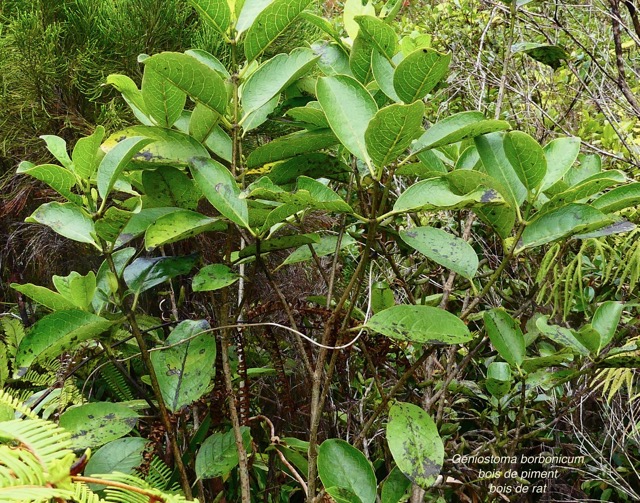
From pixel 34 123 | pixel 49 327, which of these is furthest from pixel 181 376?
pixel 34 123

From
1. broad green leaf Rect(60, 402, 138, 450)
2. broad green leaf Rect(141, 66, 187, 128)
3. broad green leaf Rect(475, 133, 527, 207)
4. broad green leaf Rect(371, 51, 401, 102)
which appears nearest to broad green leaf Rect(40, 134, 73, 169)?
broad green leaf Rect(141, 66, 187, 128)

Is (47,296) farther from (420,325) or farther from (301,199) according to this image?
(420,325)

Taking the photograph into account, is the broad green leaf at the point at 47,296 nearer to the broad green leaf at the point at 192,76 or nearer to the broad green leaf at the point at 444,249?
the broad green leaf at the point at 192,76

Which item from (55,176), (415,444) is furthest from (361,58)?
(415,444)

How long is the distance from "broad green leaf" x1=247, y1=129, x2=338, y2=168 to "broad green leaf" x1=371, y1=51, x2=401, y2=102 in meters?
0.12

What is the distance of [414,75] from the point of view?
88 cm

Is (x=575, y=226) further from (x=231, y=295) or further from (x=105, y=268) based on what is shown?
(x=231, y=295)

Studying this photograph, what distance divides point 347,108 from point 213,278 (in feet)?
1.09

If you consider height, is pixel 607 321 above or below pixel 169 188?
below

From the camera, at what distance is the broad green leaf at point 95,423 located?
0.98m

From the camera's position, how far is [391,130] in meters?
0.82

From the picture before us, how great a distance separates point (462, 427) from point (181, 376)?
4.92ft

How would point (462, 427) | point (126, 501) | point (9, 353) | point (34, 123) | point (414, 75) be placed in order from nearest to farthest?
point (126, 501) → point (414, 75) → point (9, 353) → point (462, 427) → point (34, 123)

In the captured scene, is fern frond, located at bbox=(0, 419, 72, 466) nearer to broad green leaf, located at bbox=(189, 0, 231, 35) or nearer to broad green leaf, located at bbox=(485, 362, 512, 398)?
broad green leaf, located at bbox=(189, 0, 231, 35)
